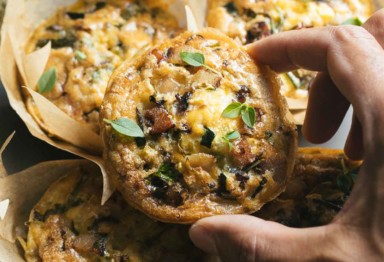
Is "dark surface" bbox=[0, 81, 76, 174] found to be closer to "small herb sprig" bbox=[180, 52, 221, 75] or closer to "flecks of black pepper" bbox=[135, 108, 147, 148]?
"flecks of black pepper" bbox=[135, 108, 147, 148]

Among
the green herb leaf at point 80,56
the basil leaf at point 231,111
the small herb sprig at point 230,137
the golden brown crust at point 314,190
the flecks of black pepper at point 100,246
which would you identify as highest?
the basil leaf at point 231,111

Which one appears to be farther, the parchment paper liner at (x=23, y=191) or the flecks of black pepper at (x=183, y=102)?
the parchment paper liner at (x=23, y=191)

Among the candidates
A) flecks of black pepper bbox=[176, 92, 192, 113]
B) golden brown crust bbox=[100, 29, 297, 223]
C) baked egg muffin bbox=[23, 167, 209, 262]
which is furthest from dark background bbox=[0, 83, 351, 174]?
flecks of black pepper bbox=[176, 92, 192, 113]

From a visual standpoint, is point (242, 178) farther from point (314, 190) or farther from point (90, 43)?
point (90, 43)

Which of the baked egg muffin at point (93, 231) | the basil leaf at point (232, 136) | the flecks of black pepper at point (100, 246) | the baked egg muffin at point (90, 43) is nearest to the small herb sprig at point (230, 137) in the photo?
the basil leaf at point (232, 136)

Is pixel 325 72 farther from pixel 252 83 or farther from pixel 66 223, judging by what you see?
pixel 66 223

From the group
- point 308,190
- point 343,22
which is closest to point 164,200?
point 308,190

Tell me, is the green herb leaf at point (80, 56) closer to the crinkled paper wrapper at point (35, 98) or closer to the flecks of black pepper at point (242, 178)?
the crinkled paper wrapper at point (35, 98)

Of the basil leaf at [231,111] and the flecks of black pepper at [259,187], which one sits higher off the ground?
the basil leaf at [231,111]
